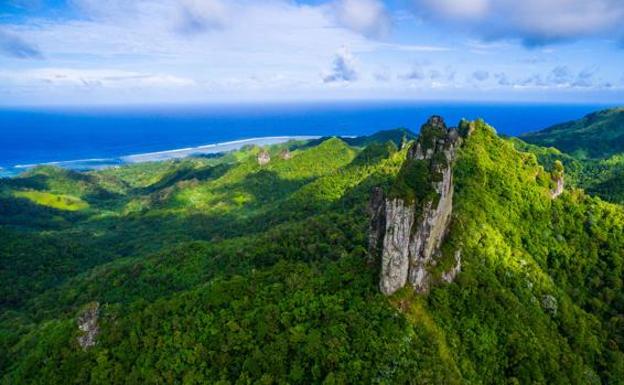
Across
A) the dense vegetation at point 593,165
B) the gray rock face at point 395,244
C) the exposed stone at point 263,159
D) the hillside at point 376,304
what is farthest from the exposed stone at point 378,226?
the exposed stone at point 263,159

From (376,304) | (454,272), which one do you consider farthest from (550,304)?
(376,304)

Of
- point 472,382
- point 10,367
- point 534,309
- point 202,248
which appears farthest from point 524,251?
point 10,367

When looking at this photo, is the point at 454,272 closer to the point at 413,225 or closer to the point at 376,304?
the point at 413,225

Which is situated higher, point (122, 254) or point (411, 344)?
point (411, 344)

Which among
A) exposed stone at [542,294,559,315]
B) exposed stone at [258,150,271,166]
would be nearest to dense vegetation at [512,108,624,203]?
exposed stone at [542,294,559,315]

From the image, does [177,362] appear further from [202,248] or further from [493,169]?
[493,169]

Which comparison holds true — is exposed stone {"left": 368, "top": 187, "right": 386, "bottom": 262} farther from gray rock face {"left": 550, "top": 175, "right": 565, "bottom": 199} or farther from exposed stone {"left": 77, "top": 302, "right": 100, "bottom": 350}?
gray rock face {"left": 550, "top": 175, "right": 565, "bottom": 199}
